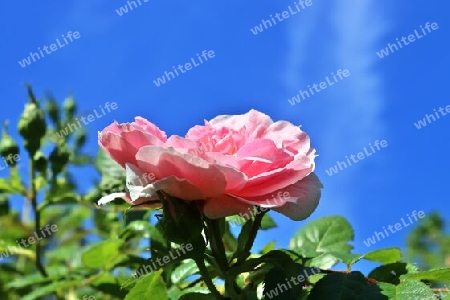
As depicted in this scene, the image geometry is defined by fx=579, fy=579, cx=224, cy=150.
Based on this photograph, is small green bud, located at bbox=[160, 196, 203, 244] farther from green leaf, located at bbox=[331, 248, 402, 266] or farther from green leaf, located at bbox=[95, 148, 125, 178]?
green leaf, located at bbox=[95, 148, 125, 178]

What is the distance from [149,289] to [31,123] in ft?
2.97

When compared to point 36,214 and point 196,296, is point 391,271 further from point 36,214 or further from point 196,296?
point 36,214

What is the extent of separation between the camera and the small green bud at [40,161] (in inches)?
68.4

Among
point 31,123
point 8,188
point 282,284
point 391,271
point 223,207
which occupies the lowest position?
point 391,271

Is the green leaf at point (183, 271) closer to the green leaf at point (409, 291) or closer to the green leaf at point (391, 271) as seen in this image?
the green leaf at point (391, 271)

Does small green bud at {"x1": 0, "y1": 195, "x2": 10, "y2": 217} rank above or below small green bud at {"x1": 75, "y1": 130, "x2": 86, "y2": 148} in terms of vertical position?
below

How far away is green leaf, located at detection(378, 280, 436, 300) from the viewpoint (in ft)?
2.48

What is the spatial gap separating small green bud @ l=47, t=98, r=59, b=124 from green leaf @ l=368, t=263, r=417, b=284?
1.85 m

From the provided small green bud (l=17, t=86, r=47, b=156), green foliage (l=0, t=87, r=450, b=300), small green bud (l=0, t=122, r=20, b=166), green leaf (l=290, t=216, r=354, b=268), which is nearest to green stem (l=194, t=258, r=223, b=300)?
green foliage (l=0, t=87, r=450, b=300)

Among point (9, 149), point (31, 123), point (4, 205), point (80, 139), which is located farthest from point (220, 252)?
point (80, 139)

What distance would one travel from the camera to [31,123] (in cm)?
163

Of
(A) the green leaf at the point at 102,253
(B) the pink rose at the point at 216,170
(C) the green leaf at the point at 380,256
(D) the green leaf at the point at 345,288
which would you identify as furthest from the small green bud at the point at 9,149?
(D) the green leaf at the point at 345,288

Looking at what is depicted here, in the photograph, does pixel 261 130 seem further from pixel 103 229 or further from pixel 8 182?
pixel 103 229

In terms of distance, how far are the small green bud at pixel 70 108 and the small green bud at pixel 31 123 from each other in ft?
2.99
